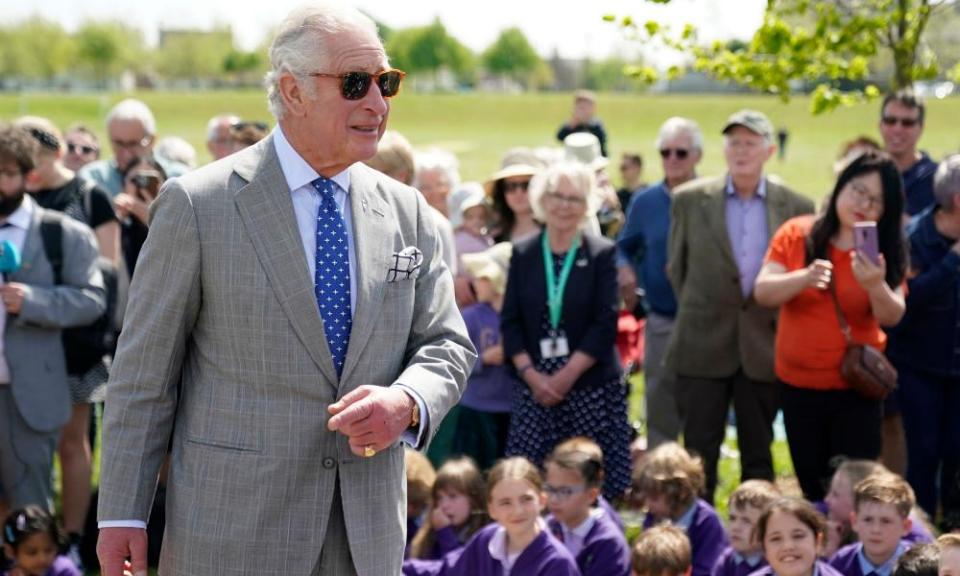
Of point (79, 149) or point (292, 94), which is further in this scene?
point (79, 149)

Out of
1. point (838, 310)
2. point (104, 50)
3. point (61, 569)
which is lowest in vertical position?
point (104, 50)

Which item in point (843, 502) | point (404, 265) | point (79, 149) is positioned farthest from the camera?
point (79, 149)

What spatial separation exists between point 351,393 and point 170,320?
458 millimetres

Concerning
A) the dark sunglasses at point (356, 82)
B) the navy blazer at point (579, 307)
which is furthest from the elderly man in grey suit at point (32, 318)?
the dark sunglasses at point (356, 82)

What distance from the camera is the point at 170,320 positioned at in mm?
3115

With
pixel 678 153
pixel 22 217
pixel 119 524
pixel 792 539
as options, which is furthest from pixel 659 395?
pixel 119 524

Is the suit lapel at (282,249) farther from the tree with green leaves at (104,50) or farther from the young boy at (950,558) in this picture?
the tree with green leaves at (104,50)

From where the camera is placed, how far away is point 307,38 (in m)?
3.21

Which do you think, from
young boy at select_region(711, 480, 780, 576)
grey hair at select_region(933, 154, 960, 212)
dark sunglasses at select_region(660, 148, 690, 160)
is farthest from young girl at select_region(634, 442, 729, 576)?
dark sunglasses at select_region(660, 148, 690, 160)

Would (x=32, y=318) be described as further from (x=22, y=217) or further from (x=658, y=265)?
(x=658, y=265)

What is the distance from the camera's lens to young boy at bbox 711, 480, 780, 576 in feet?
18.7

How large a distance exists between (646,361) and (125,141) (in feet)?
12.2

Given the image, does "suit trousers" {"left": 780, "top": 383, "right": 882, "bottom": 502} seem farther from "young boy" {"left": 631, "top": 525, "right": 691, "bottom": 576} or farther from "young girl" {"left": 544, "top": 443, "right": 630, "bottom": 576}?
"young boy" {"left": 631, "top": 525, "right": 691, "bottom": 576}

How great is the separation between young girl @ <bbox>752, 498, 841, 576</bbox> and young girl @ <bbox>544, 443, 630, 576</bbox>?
736 millimetres
